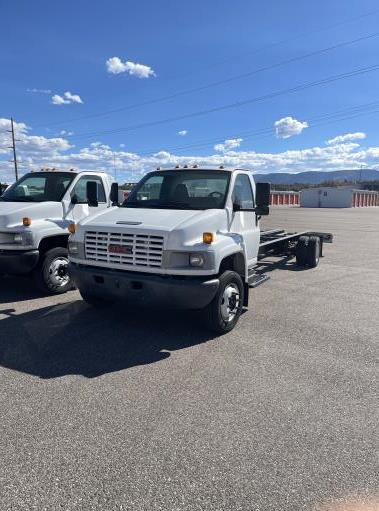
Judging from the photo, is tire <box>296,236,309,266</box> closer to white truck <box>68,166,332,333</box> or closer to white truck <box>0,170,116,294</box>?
white truck <box>68,166,332,333</box>

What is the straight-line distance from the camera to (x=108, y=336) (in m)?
5.48

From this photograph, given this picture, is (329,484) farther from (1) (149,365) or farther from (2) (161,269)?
(2) (161,269)

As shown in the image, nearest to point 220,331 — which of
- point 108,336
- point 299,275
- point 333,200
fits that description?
point 108,336

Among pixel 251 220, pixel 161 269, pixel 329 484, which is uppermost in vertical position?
pixel 251 220

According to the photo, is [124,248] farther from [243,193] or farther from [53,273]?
[53,273]

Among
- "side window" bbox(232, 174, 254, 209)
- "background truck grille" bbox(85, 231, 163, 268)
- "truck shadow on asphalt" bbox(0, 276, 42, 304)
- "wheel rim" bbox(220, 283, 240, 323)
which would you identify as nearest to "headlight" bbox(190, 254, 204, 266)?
"background truck grille" bbox(85, 231, 163, 268)

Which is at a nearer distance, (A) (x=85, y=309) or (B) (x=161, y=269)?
(B) (x=161, y=269)

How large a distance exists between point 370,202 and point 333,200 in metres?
11.8

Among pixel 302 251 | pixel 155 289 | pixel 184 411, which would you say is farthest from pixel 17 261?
pixel 302 251

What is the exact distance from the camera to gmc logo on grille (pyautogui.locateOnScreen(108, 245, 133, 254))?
5.36 meters

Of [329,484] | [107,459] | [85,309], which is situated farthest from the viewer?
[85,309]

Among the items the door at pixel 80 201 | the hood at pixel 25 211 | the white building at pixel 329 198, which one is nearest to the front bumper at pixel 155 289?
the hood at pixel 25 211

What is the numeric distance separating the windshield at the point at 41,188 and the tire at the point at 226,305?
3907mm

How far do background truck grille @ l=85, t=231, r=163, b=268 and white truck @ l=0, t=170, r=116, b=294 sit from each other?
1788 millimetres
